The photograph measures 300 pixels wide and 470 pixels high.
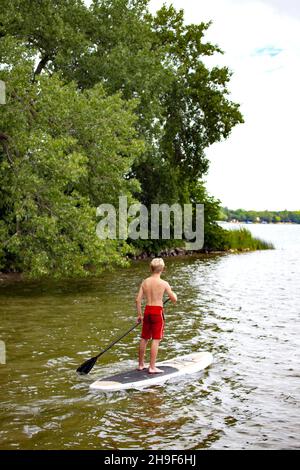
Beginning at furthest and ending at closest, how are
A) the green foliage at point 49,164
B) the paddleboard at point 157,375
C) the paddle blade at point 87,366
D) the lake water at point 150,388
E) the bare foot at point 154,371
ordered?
the green foliage at point 49,164 < the paddle blade at point 87,366 < the bare foot at point 154,371 < the paddleboard at point 157,375 < the lake water at point 150,388

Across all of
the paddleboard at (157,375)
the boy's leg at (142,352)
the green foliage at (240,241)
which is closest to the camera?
the paddleboard at (157,375)

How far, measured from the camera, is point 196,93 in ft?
152

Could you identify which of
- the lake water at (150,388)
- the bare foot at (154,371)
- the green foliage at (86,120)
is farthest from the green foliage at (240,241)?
the bare foot at (154,371)

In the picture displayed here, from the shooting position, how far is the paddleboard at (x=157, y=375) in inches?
434

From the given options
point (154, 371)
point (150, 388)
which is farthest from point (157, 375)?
point (150, 388)

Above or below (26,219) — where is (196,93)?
above

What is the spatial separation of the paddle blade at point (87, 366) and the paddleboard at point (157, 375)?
1.94ft

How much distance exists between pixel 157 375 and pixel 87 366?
4.53ft

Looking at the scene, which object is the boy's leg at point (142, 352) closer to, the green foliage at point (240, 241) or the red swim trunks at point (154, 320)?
the red swim trunks at point (154, 320)

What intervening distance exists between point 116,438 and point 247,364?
16.8 feet

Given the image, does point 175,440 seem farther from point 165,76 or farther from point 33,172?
point 165,76

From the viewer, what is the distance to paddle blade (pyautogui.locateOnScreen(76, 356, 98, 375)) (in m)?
12.0

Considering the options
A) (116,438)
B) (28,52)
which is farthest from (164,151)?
(116,438)

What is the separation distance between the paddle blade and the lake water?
135 mm
